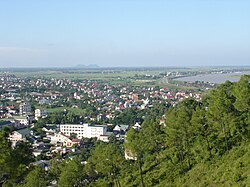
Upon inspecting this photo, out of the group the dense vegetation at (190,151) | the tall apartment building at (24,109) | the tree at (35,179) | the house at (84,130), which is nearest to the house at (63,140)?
the house at (84,130)

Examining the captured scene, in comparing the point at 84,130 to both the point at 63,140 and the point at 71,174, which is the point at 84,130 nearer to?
the point at 63,140

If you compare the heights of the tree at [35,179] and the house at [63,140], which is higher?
the tree at [35,179]

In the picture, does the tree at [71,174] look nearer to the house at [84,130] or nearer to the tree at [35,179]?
the tree at [35,179]

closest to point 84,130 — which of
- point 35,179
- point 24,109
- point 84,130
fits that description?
point 84,130

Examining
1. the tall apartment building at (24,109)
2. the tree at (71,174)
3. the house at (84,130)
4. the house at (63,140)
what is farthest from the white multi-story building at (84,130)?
the tree at (71,174)

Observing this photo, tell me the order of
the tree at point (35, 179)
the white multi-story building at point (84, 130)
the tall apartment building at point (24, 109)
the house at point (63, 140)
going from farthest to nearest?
the tall apartment building at point (24, 109)
the white multi-story building at point (84, 130)
the house at point (63, 140)
the tree at point (35, 179)

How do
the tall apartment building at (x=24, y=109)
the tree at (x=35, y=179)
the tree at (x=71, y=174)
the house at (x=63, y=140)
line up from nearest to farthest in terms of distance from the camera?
1. the tree at (x=35, y=179)
2. the tree at (x=71, y=174)
3. the house at (x=63, y=140)
4. the tall apartment building at (x=24, y=109)

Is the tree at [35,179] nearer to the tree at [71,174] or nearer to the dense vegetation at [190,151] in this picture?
the dense vegetation at [190,151]

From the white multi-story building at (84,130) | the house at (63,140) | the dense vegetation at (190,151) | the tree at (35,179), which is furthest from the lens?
the white multi-story building at (84,130)

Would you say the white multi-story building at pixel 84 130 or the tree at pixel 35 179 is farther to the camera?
the white multi-story building at pixel 84 130
